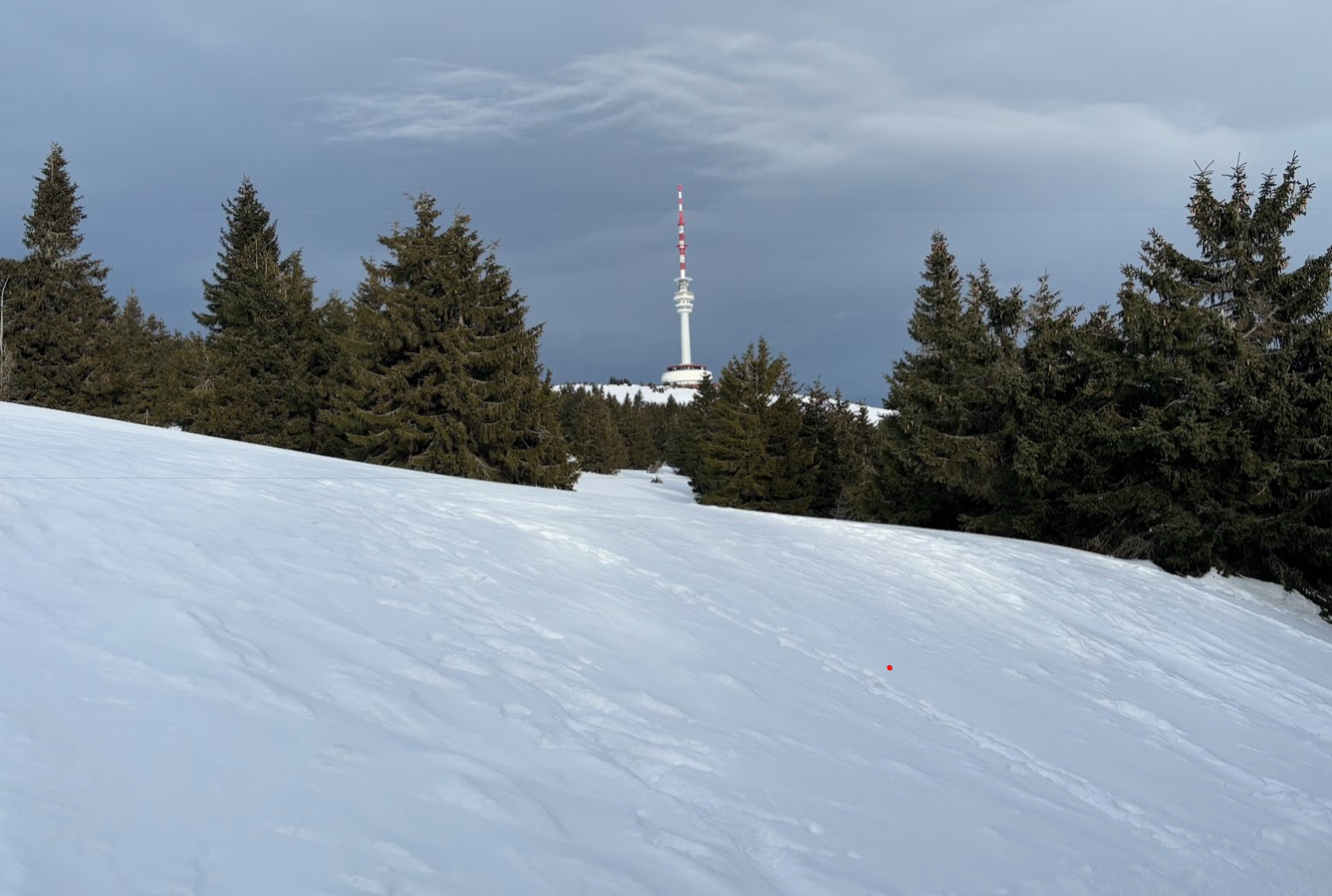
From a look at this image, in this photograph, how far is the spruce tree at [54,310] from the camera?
42656 millimetres

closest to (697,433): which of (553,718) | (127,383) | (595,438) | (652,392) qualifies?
(595,438)

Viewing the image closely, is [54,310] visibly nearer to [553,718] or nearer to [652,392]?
[553,718]

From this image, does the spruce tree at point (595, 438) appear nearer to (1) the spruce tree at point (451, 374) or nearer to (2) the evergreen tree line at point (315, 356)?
(2) the evergreen tree line at point (315, 356)

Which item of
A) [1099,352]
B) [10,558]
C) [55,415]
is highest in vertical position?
[1099,352]

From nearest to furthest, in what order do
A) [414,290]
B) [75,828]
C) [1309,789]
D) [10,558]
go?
[75,828], [10,558], [1309,789], [414,290]

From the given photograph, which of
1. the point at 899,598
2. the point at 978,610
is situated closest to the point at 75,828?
the point at 899,598

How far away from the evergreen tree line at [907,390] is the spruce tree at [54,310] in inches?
4.2

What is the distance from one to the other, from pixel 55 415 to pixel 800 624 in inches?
513

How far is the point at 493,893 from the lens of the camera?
3172 millimetres

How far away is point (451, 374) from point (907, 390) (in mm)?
15052

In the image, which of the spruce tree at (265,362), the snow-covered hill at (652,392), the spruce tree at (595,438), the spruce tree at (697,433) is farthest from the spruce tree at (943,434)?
the snow-covered hill at (652,392)

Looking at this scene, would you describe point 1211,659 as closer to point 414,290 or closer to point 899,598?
point 899,598

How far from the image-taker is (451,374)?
99.5 feet

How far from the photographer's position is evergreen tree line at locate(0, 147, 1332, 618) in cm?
1750
